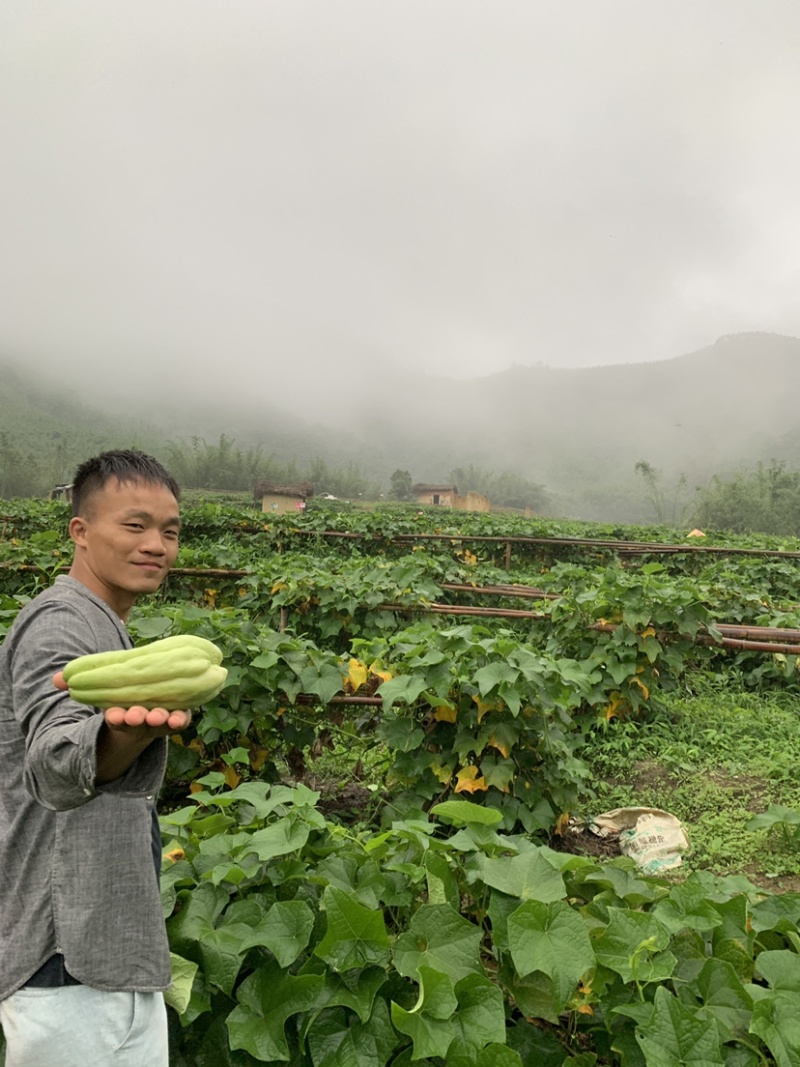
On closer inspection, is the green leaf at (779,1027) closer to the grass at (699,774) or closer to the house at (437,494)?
the grass at (699,774)

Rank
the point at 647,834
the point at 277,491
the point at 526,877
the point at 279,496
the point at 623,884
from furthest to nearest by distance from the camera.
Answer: the point at 279,496 → the point at 277,491 → the point at 647,834 → the point at 623,884 → the point at 526,877

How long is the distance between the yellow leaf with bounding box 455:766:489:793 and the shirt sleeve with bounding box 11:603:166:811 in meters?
2.55

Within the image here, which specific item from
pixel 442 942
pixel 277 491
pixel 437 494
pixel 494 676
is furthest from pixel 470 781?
pixel 437 494

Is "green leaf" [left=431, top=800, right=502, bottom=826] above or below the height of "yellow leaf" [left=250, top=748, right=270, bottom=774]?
above

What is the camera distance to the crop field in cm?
163

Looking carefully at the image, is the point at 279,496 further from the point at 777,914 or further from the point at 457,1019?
the point at 457,1019

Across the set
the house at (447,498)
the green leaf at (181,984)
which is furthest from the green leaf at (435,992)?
the house at (447,498)

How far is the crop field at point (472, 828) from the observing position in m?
1.63

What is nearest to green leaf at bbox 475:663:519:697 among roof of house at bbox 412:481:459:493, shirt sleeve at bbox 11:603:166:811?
shirt sleeve at bbox 11:603:166:811

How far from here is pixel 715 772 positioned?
5309 mm

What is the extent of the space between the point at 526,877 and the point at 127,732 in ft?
4.11

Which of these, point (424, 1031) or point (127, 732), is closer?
point (127, 732)

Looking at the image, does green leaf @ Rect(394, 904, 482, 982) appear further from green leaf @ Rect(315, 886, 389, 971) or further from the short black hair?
the short black hair

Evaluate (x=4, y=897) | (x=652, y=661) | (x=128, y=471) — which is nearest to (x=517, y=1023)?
(x=4, y=897)
